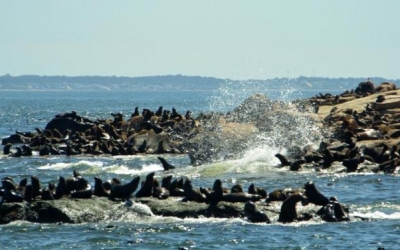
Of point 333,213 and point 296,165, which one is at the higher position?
point 333,213

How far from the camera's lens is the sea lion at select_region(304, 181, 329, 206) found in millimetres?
25016

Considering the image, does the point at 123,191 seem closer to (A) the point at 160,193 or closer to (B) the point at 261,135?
(A) the point at 160,193

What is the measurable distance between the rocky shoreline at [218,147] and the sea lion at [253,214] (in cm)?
2

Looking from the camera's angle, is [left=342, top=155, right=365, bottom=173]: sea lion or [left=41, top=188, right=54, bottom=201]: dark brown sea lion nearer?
[left=41, top=188, right=54, bottom=201]: dark brown sea lion

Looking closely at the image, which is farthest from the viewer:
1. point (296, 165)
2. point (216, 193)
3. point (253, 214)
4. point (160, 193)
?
point (296, 165)

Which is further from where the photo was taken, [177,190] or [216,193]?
Answer: [177,190]

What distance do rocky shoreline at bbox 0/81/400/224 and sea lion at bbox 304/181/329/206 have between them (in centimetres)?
3

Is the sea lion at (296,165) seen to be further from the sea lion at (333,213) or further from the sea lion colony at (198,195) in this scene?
the sea lion at (333,213)

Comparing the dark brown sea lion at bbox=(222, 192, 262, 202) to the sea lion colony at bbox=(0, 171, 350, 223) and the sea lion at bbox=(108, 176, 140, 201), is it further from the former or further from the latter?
the sea lion at bbox=(108, 176, 140, 201)

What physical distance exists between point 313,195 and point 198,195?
2662 millimetres

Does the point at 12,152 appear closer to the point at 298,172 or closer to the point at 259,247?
the point at 298,172

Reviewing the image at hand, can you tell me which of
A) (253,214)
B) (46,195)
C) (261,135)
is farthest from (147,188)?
(261,135)

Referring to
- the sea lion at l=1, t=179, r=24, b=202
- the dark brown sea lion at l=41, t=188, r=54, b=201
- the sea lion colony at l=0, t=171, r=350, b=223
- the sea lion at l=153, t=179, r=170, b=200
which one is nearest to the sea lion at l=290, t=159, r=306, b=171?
the sea lion colony at l=0, t=171, r=350, b=223

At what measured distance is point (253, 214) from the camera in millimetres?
24359
